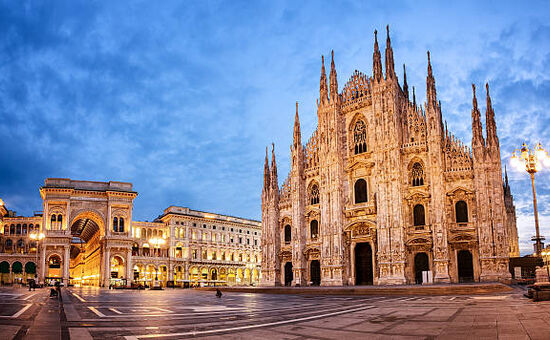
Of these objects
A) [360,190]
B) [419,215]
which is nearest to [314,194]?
[360,190]

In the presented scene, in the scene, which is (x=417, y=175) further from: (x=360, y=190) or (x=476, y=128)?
(x=476, y=128)

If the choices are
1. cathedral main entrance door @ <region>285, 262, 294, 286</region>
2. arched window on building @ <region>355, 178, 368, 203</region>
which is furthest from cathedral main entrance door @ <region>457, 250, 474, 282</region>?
cathedral main entrance door @ <region>285, 262, 294, 286</region>

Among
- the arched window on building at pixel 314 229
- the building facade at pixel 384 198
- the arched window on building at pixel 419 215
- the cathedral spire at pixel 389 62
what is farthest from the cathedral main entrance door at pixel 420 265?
the cathedral spire at pixel 389 62

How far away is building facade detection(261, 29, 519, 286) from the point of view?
3894cm

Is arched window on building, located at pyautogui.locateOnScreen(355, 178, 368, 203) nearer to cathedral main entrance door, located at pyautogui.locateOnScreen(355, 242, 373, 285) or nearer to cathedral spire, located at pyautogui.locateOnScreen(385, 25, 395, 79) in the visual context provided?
cathedral main entrance door, located at pyautogui.locateOnScreen(355, 242, 373, 285)

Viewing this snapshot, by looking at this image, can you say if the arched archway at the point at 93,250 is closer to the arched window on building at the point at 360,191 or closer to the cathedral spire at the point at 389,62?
the arched window on building at the point at 360,191

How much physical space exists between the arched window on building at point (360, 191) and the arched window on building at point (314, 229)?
5.98 metres

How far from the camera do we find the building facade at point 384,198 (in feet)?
128

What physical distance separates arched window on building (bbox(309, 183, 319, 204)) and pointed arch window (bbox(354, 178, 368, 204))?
17.2 ft

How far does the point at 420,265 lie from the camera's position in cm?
4156

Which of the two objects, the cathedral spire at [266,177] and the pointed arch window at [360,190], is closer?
the pointed arch window at [360,190]

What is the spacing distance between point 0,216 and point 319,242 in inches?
2680

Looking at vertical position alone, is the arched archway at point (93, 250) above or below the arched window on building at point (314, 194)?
Answer: below

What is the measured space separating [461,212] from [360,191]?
35.5 ft
